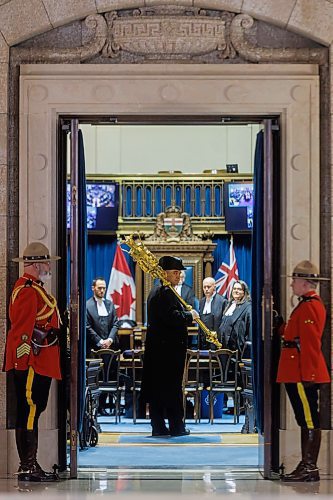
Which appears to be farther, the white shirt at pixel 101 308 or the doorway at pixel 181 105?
the white shirt at pixel 101 308

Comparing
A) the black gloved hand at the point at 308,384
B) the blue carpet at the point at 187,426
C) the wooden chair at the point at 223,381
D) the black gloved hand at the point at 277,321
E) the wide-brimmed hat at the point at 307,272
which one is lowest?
the blue carpet at the point at 187,426

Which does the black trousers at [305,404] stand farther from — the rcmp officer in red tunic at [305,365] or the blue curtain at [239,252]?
the blue curtain at [239,252]

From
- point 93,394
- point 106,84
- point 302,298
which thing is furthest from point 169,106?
point 93,394

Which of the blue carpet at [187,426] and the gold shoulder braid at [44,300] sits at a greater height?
the gold shoulder braid at [44,300]

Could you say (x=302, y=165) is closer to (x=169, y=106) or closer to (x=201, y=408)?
(x=169, y=106)

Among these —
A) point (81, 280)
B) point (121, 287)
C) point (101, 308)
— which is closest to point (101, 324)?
point (101, 308)

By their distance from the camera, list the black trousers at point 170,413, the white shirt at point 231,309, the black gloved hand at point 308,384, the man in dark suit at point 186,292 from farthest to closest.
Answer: the man in dark suit at point 186,292 → the white shirt at point 231,309 → the black trousers at point 170,413 → the black gloved hand at point 308,384

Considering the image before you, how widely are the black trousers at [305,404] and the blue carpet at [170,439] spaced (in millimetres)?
2734

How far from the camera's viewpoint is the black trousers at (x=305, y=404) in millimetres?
8922

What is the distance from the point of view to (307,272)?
903 centimetres

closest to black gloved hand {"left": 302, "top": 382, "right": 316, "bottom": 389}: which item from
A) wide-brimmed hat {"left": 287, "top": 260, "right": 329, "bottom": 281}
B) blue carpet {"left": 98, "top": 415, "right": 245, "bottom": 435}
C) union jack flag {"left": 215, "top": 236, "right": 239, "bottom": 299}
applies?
wide-brimmed hat {"left": 287, "top": 260, "right": 329, "bottom": 281}

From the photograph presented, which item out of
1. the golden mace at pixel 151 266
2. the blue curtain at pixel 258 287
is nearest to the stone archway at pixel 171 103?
the blue curtain at pixel 258 287

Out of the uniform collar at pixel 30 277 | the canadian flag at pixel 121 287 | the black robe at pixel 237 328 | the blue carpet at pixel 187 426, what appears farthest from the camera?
the canadian flag at pixel 121 287

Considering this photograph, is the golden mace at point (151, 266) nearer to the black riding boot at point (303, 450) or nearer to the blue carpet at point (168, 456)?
the blue carpet at point (168, 456)
